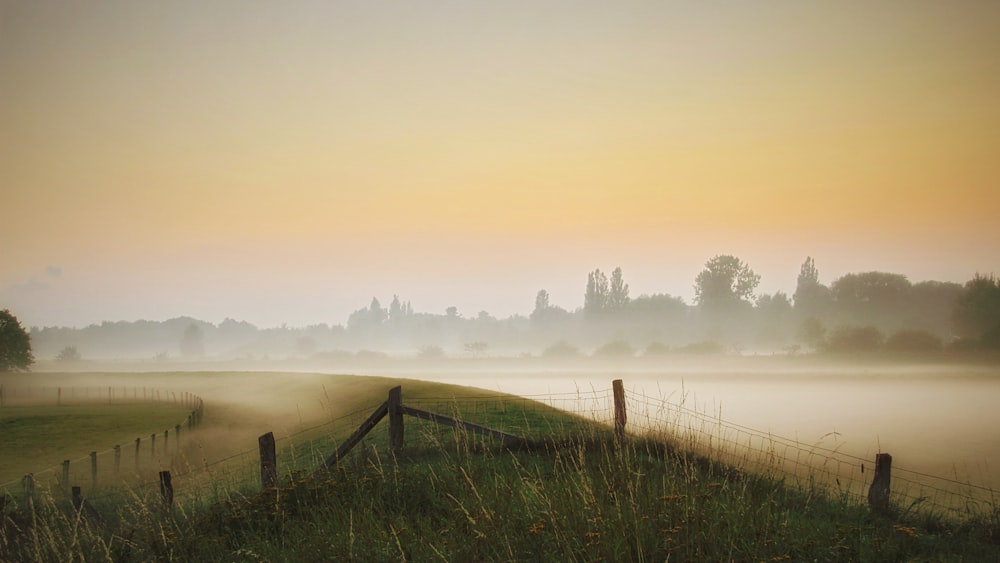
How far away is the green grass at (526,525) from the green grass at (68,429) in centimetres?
3090

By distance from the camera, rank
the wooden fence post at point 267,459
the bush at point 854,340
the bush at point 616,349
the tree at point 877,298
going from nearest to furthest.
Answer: the wooden fence post at point 267,459 → the bush at point 854,340 → the tree at point 877,298 → the bush at point 616,349

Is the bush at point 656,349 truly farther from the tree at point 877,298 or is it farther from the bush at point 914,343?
the bush at point 914,343

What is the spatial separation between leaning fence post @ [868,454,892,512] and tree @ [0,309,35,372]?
12022cm

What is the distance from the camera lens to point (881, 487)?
1355 cm

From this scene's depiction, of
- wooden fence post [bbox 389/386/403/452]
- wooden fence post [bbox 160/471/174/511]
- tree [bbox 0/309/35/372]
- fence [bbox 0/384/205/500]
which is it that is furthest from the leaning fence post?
tree [bbox 0/309/35/372]

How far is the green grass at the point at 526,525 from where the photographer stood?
336 inches

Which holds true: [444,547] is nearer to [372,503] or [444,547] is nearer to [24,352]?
[372,503]

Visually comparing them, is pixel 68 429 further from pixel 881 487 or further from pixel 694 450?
pixel 881 487

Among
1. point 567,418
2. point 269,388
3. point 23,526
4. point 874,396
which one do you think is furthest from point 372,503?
point 874,396

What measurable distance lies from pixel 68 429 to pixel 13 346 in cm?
6401

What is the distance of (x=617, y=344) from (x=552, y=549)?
185 metres

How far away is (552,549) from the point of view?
8.70 meters

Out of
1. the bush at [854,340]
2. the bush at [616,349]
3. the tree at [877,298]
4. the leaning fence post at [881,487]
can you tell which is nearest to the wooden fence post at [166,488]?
the leaning fence post at [881,487]

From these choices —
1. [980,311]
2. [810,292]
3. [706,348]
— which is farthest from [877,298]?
[980,311]
